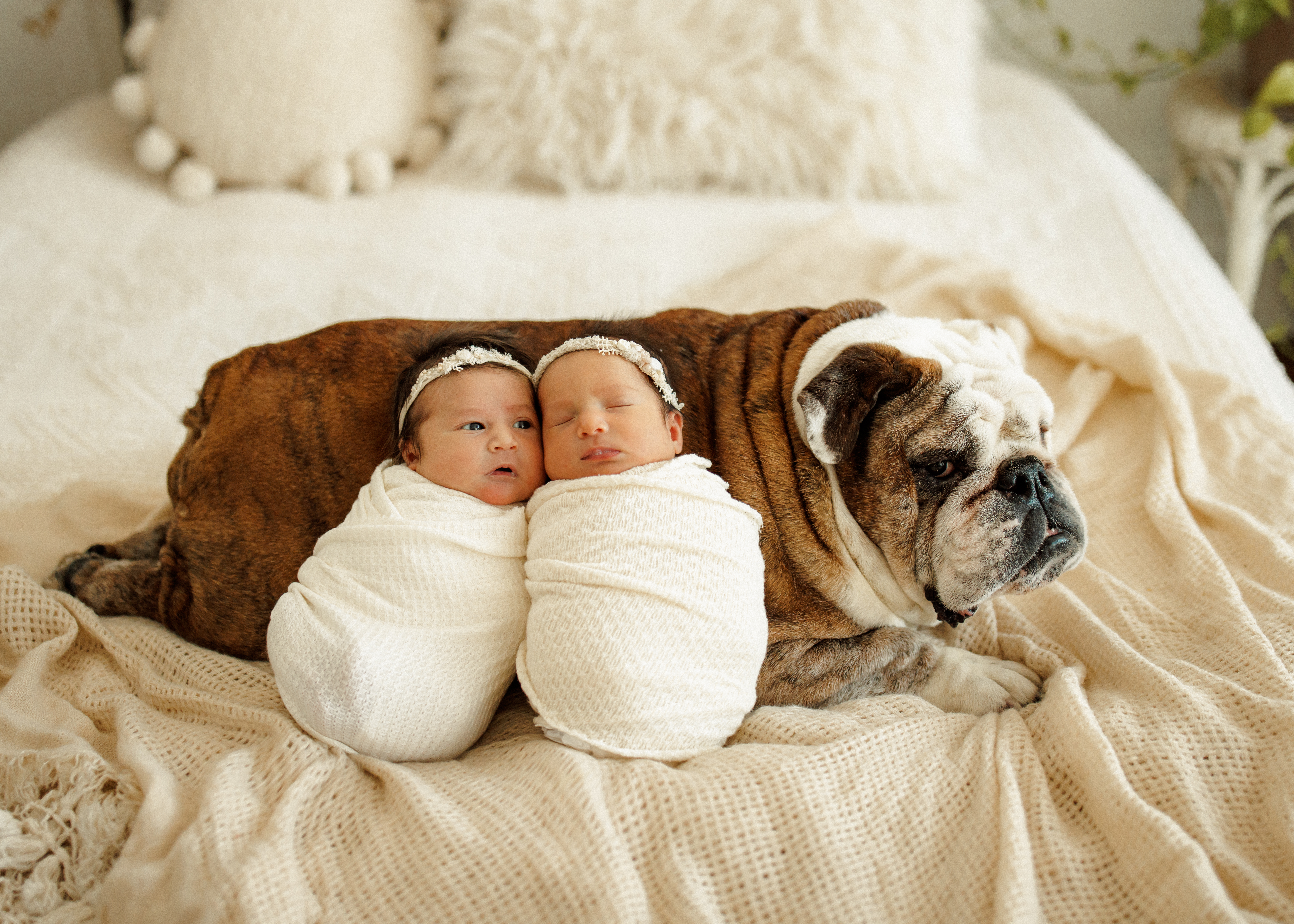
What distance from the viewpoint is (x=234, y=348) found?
7.14 feet

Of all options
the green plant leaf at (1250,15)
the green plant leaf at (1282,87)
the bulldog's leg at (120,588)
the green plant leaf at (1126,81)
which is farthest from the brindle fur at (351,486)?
the green plant leaf at (1126,81)

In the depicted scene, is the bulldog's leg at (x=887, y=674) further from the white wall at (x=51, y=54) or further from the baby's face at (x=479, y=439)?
the white wall at (x=51, y=54)

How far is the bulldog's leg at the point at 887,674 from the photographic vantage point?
140 cm

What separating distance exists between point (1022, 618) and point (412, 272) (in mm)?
1557

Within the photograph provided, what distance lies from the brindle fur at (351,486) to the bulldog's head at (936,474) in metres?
0.04

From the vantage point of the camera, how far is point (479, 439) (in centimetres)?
138

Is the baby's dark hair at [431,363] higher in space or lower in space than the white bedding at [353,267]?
higher

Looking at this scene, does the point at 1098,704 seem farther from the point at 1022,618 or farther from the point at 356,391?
the point at 356,391

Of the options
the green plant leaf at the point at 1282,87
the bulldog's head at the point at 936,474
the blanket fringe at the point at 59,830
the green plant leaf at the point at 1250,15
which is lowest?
the blanket fringe at the point at 59,830

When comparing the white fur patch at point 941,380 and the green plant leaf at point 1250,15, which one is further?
the green plant leaf at point 1250,15

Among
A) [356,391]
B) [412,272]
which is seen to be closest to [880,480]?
[356,391]

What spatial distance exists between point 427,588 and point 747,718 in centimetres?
44

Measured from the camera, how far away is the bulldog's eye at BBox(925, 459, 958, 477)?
1.41 meters

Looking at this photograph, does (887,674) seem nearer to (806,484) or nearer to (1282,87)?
(806,484)
